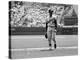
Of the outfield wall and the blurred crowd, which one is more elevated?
the blurred crowd

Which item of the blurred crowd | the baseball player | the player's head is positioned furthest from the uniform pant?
the player's head

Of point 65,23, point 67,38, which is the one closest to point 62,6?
point 65,23

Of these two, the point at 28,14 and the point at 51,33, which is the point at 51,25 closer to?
the point at 51,33

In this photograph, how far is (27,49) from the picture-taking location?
722 centimetres

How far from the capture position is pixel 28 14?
7.19 meters

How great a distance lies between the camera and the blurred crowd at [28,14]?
6.98 metres

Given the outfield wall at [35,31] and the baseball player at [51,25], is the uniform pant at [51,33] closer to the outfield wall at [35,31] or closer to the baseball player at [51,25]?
the baseball player at [51,25]

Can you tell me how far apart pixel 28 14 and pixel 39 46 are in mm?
1083

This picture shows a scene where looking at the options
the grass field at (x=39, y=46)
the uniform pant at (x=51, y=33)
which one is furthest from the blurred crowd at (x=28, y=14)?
the grass field at (x=39, y=46)

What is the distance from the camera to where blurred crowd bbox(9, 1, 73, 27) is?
698 centimetres

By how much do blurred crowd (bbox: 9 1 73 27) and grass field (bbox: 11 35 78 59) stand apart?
1.37ft

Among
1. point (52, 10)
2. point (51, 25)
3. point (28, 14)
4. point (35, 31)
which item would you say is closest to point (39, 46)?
point (35, 31)

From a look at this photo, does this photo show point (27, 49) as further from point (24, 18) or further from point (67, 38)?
point (67, 38)

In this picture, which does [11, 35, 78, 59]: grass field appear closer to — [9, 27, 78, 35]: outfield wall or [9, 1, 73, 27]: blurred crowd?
[9, 27, 78, 35]: outfield wall
